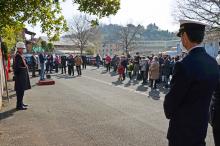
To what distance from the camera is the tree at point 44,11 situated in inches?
349

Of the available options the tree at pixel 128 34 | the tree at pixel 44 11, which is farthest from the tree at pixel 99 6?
the tree at pixel 128 34

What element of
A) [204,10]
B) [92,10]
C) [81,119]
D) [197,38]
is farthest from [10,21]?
[204,10]

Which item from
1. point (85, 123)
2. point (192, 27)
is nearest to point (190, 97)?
point (192, 27)

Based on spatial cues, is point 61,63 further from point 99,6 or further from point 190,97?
point 190,97

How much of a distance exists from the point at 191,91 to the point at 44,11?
7423mm

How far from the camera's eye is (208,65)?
3.55m

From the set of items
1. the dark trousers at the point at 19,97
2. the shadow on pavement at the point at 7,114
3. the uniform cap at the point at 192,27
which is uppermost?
the uniform cap at the point at 192,27

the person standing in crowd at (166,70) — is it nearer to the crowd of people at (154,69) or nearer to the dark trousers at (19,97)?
the crowd of people at (154,69)

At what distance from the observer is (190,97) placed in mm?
3506

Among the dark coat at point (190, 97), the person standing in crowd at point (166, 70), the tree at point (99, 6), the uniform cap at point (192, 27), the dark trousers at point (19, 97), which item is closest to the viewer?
the dark coat at point (190, 97)

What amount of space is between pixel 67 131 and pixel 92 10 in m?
3.65

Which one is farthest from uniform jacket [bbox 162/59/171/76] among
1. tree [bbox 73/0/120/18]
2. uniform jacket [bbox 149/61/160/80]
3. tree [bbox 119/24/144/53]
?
tree [bbox 119/24/144/53]

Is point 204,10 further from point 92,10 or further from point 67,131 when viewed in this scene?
point 67,131

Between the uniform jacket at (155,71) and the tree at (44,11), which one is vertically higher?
the tree at (44,11)
